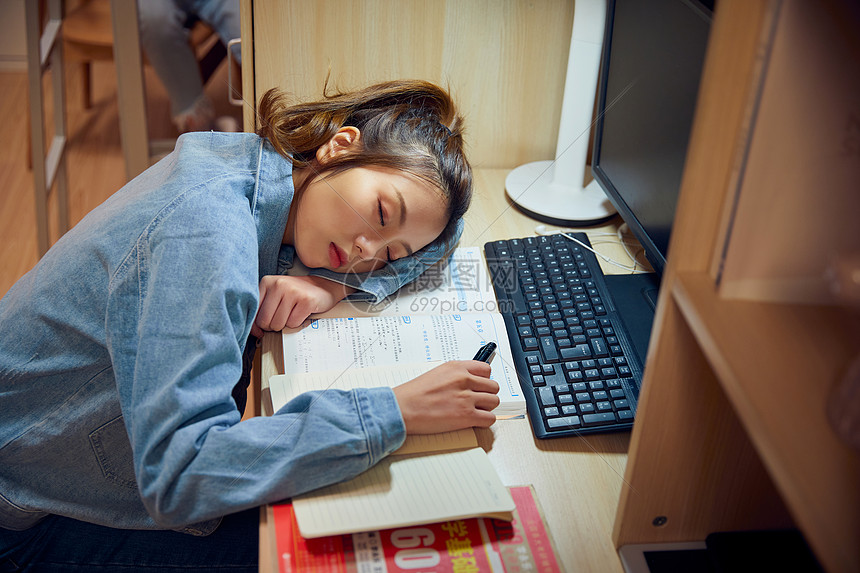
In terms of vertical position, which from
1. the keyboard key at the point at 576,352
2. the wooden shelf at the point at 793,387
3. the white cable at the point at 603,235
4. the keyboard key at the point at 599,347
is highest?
the wooden shelf at the point at 793,387

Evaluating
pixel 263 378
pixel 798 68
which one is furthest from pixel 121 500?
pixel 798 68

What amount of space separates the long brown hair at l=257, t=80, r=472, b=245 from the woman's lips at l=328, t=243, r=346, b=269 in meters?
0.10

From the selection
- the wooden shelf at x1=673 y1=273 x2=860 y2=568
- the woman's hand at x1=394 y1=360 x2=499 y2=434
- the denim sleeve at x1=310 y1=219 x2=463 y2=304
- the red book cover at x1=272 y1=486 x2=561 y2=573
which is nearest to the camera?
the wooden shelf at x1=673 y1=273 x2=860 y2=568

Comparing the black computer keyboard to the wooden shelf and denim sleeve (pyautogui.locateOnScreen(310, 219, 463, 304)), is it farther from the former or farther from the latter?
the wooden shelf

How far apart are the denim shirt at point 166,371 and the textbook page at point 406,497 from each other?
0.02 meters

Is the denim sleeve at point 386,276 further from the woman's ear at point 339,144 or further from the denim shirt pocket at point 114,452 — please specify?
the denim shirt pocket at point 114,452

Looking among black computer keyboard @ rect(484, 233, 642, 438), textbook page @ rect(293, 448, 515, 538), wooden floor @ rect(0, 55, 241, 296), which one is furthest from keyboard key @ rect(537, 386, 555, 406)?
wooden floor @ rect(0, 55, 241, 296)

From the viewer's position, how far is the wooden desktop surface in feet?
2.03

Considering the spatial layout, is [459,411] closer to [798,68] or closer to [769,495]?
[769,495]

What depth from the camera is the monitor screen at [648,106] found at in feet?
2.57

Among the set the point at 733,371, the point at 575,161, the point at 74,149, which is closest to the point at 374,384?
the point at 733,371

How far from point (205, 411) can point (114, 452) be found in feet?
0.74

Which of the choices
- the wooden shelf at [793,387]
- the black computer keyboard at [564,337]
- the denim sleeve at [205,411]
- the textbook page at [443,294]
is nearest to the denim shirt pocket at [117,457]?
the denim sleeve at [205,411]

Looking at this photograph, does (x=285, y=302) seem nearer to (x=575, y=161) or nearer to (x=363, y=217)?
→ (x=363, y=217)
